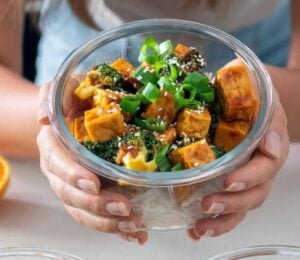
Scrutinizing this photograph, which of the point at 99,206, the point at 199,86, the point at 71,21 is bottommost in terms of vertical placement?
the point at 99,206

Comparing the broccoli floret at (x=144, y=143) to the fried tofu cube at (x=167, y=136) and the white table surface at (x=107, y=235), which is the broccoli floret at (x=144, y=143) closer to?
the fried tofu cube at (x=167, y=136)

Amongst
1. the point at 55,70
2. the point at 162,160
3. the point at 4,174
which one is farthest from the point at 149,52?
the point at 55,70

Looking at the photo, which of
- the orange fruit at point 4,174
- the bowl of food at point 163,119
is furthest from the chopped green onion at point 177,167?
the orange fruit at point 4,174

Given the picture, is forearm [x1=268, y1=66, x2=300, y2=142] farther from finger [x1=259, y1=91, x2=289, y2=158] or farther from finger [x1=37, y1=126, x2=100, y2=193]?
finger [x1=37, y1=126, x2=100, y2=193]

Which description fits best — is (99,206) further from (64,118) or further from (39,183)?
(39,183)

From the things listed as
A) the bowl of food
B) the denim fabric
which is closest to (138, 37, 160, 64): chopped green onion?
the bowl of food

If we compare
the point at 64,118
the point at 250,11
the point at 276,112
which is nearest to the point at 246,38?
the point at 250,11
